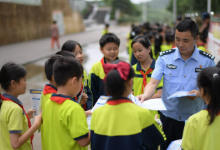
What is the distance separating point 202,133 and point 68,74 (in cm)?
111

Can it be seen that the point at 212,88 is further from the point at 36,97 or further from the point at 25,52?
the point at 25,52

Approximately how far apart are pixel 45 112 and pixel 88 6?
175 feet

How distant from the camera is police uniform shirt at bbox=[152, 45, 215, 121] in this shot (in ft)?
8.23

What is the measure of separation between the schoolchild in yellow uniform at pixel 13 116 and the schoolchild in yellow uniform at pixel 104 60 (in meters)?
1.08

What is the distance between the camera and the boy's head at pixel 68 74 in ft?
6.13

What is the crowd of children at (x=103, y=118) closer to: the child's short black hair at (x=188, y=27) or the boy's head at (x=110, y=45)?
the child's short black hair at (x=188, y=27)

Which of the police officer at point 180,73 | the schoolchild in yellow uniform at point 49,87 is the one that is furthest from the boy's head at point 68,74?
the police officer at point 180,73

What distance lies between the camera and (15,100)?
2.09 metres

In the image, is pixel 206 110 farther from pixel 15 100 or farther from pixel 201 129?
pixel 15 100

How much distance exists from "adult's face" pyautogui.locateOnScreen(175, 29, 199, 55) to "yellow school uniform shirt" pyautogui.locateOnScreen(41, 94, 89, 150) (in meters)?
1.31

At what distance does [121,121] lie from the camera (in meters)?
1.63

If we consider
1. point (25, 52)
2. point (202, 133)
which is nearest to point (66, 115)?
point (202, 133)

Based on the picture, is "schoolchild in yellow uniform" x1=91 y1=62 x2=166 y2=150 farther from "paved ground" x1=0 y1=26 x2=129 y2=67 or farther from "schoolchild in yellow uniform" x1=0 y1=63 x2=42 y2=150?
"paved ground" x1=0 y1=26 x2=129 y2=67

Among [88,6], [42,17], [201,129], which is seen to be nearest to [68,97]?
[201,129]
